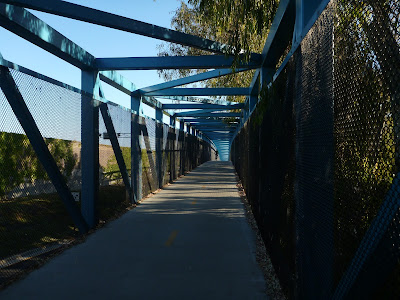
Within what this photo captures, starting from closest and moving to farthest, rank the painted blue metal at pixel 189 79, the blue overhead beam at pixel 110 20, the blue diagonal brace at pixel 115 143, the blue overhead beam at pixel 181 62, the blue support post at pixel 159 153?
1. the blue overhead beam at pixel 110 20
2. the blue diagonal brace at pixel 115 143
3. the blue overhead beam at pixel 181 62
4. the painted blue metal at pixel 189 79
5. the blue support post at pixel 159 153

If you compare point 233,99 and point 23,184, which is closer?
point 23,184

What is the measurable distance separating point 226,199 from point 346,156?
1044cm

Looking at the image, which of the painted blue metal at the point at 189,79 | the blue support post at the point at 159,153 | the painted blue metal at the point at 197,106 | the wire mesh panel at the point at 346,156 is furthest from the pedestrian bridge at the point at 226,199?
the painted blue metal at the point at 197,106

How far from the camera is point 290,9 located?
621cm

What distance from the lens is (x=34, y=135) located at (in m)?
5.90

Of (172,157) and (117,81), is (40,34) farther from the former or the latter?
(172,157)

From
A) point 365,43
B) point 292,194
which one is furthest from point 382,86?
point 292,194

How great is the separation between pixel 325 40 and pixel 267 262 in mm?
3667

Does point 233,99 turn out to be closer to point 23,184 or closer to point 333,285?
point 23,184

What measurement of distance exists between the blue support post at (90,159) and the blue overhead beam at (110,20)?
159 cm

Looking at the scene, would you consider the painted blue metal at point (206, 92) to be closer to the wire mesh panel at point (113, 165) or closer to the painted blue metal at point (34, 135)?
the wire mesh panel at point (113, 165)

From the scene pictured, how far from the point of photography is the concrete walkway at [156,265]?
174 inches

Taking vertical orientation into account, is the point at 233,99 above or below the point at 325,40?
above

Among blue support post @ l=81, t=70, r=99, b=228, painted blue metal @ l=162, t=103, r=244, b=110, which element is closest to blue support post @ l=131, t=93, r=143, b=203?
blue support post @ l=81, t=70, r=99, b=228
